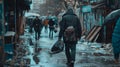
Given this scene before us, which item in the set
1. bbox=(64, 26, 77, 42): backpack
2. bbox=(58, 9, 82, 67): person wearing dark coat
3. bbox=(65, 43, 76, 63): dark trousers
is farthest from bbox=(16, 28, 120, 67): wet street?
bbox=(64, 26, 77, 42): backpack

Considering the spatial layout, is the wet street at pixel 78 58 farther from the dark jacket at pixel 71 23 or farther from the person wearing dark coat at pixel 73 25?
the dark jacket at pixel 71 23

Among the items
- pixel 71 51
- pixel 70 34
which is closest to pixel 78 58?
pixel 71 51

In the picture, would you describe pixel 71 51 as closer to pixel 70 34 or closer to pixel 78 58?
pixel 70 34

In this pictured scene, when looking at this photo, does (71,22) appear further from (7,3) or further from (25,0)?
(25,0)

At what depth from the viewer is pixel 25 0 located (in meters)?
27.0

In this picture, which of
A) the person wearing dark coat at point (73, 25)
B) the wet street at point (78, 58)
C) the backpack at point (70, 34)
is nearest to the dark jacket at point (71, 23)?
the person wearing dark coat at point (73, 25)

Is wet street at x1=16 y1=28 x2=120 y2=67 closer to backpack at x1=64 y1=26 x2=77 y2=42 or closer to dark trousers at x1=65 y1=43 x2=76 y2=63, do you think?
dark trousers at x1=65 y1=43 x2=76 y2=63

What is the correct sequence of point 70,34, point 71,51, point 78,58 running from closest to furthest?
1. point 70,34
2. point 71,51
3. point 78,58

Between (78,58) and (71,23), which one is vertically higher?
(71,23)

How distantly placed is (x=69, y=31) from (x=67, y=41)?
1.18 feet

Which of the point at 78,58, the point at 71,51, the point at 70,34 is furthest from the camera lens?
the point at 78,58

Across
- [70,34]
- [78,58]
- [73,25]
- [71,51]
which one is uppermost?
[73,25]

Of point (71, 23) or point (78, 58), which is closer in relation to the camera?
point (71, 23)

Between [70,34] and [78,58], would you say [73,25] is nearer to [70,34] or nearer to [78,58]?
[70,34]
